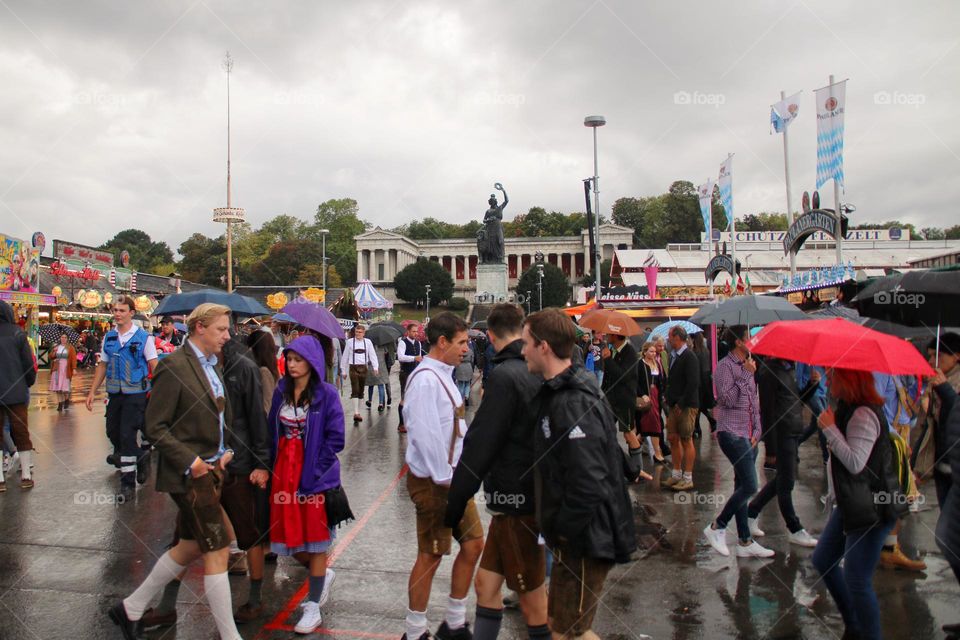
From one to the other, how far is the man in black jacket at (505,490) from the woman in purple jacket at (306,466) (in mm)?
1075

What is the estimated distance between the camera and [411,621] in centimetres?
368

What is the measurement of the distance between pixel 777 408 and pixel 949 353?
1449 mm

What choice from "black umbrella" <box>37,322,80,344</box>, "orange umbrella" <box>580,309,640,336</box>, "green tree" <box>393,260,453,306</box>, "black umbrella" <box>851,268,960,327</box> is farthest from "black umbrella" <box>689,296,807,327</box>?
"green tree" <box>393,260,453,306</box>

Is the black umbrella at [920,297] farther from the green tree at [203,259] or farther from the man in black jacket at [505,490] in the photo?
the green tree at [203,259]

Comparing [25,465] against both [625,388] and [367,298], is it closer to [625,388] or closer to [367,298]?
[625,388]

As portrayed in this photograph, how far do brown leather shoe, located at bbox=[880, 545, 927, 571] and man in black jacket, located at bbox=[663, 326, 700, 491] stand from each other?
2.48m

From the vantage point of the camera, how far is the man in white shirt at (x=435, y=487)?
3.69m

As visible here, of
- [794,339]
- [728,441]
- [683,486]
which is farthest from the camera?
[683,486]

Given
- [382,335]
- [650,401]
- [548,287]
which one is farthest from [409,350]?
[548,287]

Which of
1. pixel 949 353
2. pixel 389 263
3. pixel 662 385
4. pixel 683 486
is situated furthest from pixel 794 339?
pixel 389 263

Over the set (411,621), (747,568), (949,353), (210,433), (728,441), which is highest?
(949,353)

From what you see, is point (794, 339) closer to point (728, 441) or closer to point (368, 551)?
point (728, 441)

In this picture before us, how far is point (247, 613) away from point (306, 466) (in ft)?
3.58

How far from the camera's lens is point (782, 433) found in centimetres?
575
